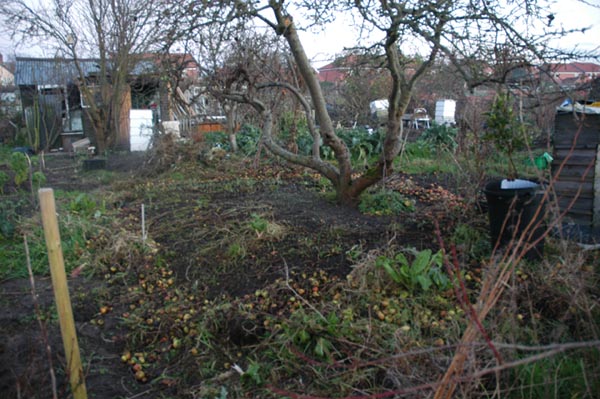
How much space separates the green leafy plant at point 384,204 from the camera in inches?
223

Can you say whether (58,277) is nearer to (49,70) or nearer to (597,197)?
(597,197)

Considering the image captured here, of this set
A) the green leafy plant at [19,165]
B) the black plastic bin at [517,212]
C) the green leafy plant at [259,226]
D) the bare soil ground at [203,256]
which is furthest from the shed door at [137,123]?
the black plastic bin at [517,212]

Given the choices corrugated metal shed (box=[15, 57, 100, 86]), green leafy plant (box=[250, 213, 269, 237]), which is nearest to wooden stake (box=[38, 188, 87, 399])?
green leafy plant (box=[250, 213, 269, 237])

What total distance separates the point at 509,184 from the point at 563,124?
1267 mm

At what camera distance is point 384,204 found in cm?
579

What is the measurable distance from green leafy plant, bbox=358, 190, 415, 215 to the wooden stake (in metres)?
3.94

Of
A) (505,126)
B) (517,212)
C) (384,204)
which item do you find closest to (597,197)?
(505,126)

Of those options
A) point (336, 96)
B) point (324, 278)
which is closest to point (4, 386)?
point (324, 278)

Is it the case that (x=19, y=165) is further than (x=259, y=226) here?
Yes

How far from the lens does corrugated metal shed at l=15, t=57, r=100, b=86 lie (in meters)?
15.8

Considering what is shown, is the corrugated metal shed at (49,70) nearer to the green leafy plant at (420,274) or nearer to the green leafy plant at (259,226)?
the green leafy plant at (259,226)

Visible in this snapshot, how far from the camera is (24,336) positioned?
10.5ft

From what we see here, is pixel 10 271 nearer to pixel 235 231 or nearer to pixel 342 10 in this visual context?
pixel 235 231

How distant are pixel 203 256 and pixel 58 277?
2427 mm
